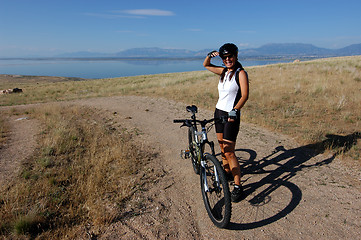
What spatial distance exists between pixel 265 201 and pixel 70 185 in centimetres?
358

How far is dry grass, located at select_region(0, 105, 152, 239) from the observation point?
3119 millimetres

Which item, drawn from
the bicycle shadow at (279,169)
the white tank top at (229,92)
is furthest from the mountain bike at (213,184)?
the white tank top at (229,92)

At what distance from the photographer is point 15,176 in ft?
14.6

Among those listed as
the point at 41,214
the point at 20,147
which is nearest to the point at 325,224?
the point at 41,214

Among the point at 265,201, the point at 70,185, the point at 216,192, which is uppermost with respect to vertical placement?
the point at 216,192

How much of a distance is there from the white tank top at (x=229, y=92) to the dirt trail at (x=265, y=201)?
1.68 m

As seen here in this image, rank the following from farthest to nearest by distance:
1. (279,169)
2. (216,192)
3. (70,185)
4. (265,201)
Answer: (279,169)
(70,185)
(265,201)
(216,192)

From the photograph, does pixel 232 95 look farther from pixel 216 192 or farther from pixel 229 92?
pixel 216 192

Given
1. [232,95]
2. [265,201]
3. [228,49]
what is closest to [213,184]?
[265,201]

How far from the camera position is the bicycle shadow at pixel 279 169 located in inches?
135

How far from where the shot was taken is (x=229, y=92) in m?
3.40

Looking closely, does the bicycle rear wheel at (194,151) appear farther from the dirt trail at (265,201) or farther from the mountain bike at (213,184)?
the dirt trail at (265,201)

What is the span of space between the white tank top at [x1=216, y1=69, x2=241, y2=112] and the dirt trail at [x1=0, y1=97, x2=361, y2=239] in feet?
5.51

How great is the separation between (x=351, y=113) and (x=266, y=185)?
7.28 m
